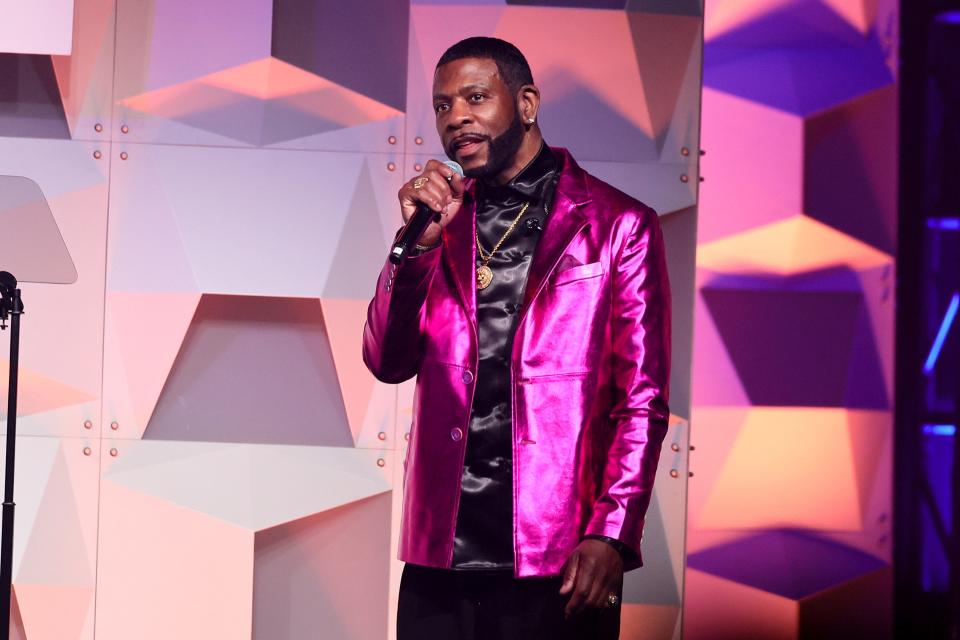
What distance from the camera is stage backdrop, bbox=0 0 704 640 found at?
2924 mm

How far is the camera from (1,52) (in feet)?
9.78

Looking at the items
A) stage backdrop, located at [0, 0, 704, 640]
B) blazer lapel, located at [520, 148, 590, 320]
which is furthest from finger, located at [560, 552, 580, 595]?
stage backdrop, located at [0, 0, 704, 640]

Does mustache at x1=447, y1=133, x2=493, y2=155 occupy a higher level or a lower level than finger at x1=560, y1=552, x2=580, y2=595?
higher

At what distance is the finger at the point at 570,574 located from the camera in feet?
5.32

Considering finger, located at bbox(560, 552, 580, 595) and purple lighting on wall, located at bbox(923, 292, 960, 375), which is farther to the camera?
purple lighting on wall, located at bbox(923, 292, 960, 375)

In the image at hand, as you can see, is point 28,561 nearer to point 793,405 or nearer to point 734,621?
point 734,621

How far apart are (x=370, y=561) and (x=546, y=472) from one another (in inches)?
53.9

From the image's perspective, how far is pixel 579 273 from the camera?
5.92 ft

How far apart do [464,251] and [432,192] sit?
0.56ft

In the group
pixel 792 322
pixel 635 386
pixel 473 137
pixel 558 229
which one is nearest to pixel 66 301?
pixel 473 137

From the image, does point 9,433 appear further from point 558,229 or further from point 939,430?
point 939,430

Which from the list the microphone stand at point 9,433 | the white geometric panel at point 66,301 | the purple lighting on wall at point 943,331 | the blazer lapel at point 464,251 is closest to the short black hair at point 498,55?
the blazer lapel at point 464,251

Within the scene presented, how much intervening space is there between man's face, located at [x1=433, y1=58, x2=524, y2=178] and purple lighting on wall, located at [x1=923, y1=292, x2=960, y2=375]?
2.35m

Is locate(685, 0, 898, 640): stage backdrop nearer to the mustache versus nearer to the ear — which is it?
the ear
